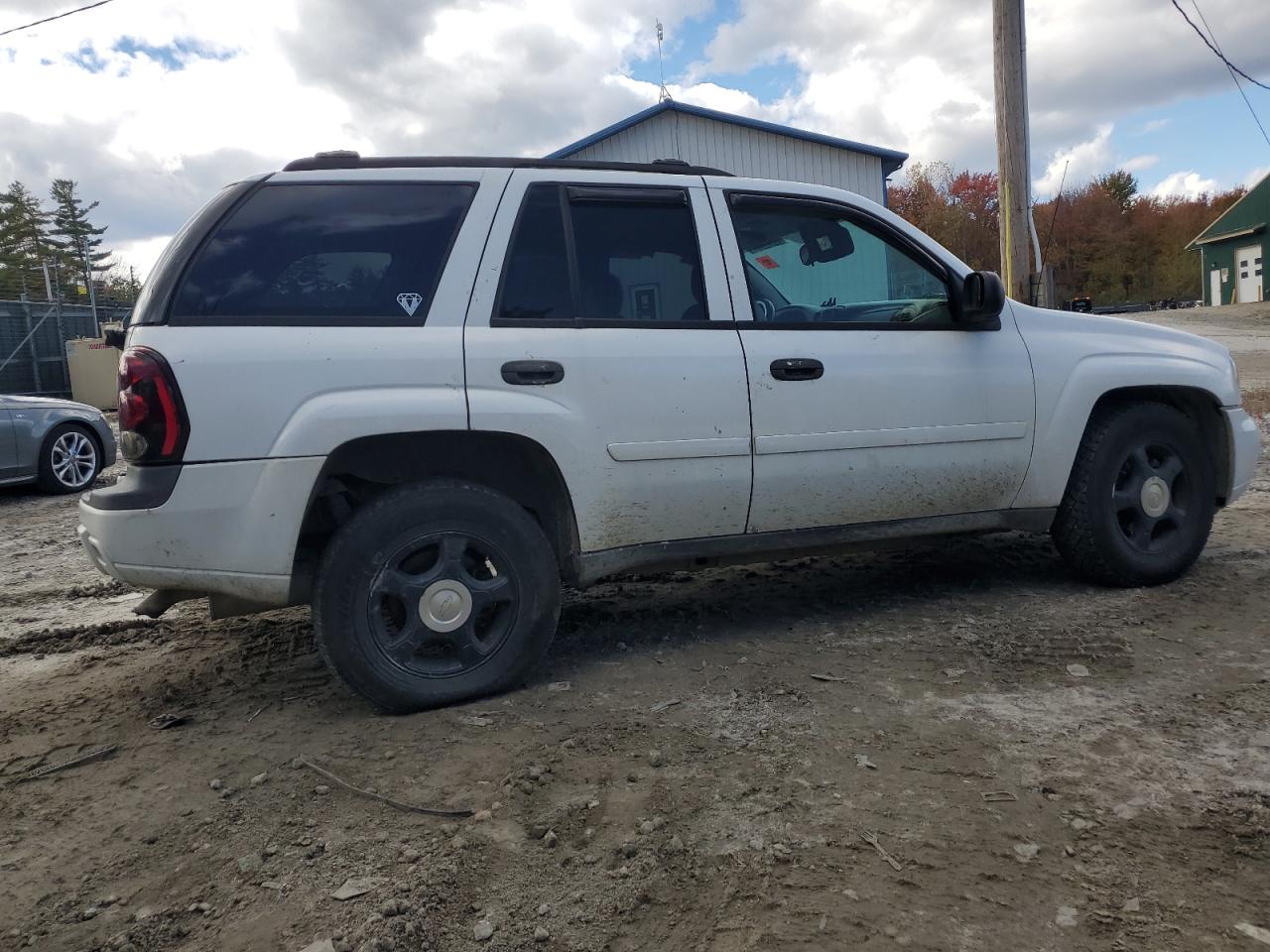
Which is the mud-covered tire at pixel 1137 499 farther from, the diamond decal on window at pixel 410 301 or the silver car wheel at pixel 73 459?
the silver car wheel at pixel 73 459

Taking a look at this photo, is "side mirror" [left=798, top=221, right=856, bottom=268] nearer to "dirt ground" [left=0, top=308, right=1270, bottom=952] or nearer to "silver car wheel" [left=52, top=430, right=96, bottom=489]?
"dirt ground" [left=0, top=308, right=1270, bottom=952]

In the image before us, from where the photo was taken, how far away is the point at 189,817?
9.00ft

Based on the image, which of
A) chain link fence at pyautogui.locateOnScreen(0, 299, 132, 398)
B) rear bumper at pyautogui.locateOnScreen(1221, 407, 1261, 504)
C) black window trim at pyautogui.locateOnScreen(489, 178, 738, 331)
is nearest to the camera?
black window trim at pyautogui.locateOnScreen(489, 178, 738, 331)

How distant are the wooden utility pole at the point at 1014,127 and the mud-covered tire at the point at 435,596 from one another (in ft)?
20.7

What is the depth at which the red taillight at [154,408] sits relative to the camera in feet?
10.3

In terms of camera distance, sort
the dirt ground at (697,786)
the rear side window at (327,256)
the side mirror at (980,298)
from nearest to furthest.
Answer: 1. the dirt ground at (697,786)
2. the rear side window at (327,256)
3. the side mirror at (980,298)

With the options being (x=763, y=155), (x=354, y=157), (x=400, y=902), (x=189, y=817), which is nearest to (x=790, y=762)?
(x=400, y=902)

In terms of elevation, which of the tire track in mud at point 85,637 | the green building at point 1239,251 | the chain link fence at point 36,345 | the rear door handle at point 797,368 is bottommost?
the tire track in mud at point 85,637

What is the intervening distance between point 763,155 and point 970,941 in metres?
16.7

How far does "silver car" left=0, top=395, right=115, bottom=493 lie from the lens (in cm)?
902

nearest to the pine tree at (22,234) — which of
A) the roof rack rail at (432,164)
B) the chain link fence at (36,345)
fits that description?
the chain link fence at (36,345)

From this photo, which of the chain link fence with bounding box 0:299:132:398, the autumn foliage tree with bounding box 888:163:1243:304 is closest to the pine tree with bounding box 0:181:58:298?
the chain link fence with bounding box 0:299:132:398

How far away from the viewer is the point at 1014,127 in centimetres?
841

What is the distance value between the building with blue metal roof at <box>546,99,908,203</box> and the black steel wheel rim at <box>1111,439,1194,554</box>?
43.5 feet
